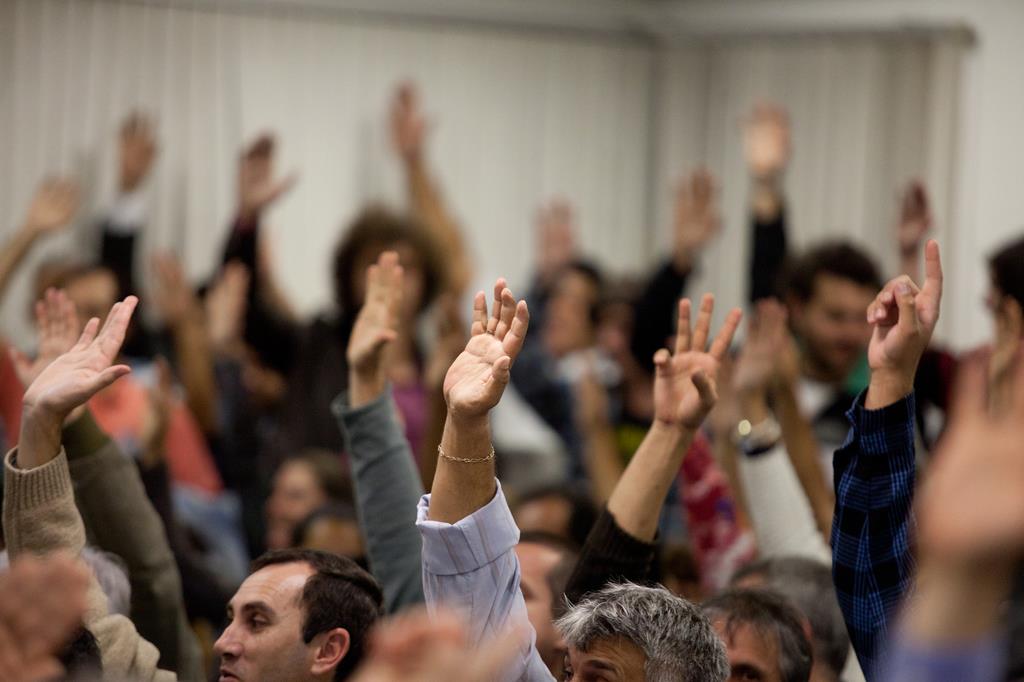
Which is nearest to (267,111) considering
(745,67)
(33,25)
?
(33,25)

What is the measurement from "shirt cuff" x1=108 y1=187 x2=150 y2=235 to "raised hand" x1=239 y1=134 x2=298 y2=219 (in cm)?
42

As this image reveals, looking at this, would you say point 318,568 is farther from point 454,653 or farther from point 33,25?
point 33,25

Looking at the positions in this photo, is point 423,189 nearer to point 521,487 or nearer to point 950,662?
point 521,487

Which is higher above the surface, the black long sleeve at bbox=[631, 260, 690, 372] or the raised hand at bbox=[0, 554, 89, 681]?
the raised hand at bbox=[0, 554, 89, 681]

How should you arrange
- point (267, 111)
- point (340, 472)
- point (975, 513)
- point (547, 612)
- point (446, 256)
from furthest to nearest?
point (267, 111), point (446, 256), point (340, 472), point (547, 612), point (975, 513)

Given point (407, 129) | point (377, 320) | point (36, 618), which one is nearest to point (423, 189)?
point (407, 129)

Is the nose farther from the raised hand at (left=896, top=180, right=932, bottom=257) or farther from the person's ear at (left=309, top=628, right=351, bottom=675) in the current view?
the raised hand at (left=896, top=180, right=932, bottom=257)

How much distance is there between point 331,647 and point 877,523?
0.74m

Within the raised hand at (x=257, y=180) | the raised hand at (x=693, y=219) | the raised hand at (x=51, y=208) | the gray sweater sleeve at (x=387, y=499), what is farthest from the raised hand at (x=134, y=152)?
the gray sweater sleeve at (x=387, y=499)

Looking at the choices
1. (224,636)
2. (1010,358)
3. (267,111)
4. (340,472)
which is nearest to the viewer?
(224,636)

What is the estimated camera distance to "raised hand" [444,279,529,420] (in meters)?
1.78

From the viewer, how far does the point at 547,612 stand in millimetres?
2273

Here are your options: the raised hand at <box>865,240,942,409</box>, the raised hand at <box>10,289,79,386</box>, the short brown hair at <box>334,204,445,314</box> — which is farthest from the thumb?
the short brown hair at <box>334,204,445,314</box>

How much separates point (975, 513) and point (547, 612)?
1.28 m
